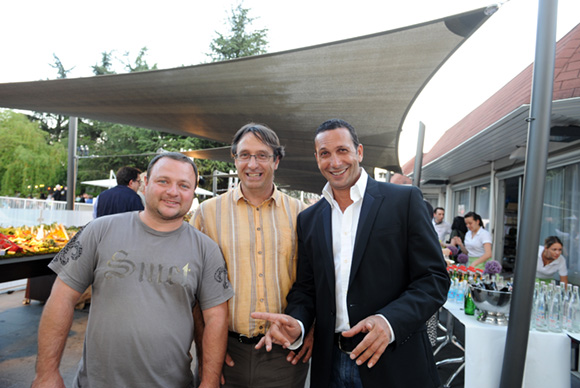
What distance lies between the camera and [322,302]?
1.58 m

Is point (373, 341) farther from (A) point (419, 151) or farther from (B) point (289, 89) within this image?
(A) point (419, 151)

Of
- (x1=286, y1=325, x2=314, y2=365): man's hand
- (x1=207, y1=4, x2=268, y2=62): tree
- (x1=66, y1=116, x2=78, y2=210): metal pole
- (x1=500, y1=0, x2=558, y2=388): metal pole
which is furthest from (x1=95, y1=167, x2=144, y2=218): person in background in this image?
(x1=207, y1=4, x2=268, y2=62): tree

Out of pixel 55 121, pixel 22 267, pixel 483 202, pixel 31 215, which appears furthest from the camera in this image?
pixel 55 121

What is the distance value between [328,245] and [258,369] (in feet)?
2.15

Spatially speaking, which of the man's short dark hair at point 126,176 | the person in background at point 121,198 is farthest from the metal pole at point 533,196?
the man's short dark hair at point 126,176

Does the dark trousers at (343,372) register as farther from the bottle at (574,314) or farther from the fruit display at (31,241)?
the fruit display at (31,241)

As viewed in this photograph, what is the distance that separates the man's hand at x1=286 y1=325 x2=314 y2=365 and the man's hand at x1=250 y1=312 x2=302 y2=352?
0.19 metres

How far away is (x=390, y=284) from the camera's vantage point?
1473 millimetres

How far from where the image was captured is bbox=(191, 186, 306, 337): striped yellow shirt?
171 centimetres

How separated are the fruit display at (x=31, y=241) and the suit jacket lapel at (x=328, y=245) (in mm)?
3370

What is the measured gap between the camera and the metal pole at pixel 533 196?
2.11 meters

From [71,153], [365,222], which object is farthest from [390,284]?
[71,153]

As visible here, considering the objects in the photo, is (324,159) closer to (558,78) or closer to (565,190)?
(558,78)

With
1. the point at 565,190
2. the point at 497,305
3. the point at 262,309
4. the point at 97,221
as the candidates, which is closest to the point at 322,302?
the point at 262,309
